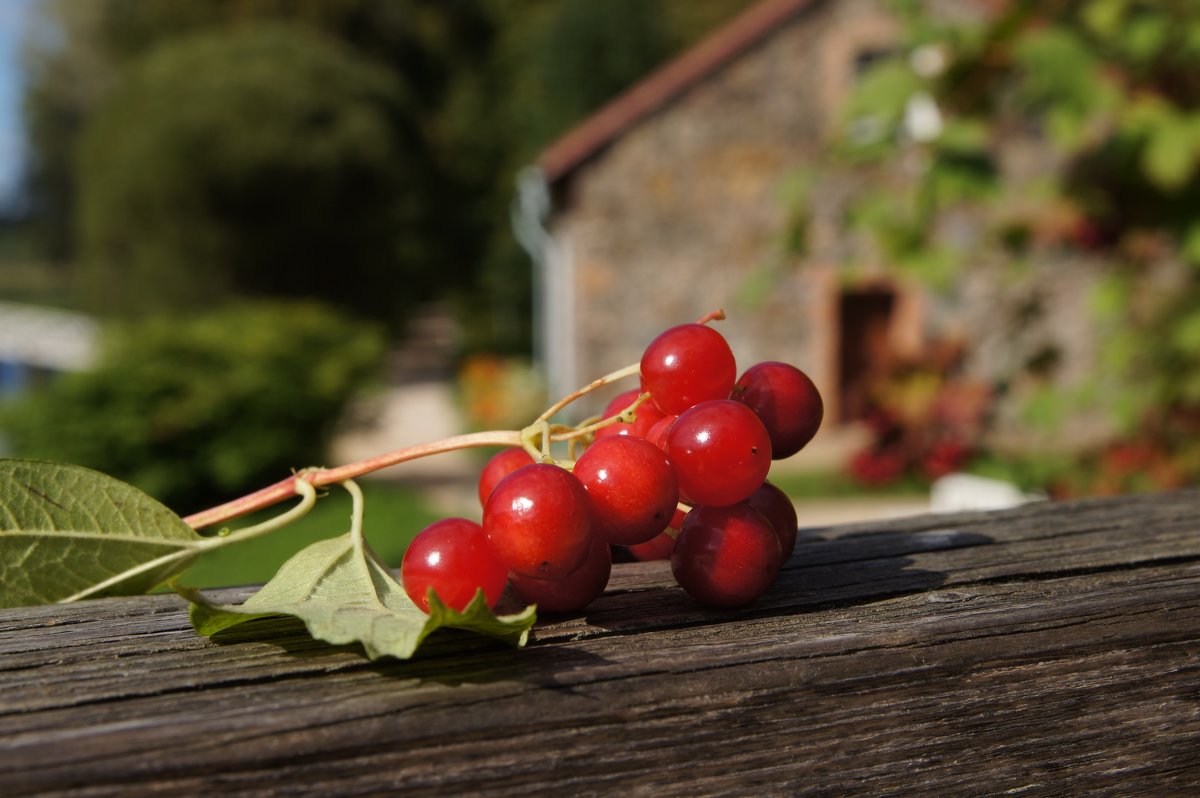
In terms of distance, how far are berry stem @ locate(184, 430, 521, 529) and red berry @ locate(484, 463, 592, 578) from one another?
6 centimetres

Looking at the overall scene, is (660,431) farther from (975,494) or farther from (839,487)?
(839,487)

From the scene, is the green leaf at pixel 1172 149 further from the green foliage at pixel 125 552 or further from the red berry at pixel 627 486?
the green foliage at pixel 125 552

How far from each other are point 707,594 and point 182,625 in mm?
460

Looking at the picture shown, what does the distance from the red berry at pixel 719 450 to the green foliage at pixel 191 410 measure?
9.73m

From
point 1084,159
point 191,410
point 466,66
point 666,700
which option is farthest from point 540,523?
point 466,66

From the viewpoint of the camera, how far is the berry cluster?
940 mm

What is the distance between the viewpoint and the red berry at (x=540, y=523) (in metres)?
0.93

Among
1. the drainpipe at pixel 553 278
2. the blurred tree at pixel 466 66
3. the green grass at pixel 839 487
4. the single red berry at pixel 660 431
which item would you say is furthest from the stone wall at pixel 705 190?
the single red berry at pixel 660 431

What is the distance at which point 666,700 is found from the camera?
2.63 feet

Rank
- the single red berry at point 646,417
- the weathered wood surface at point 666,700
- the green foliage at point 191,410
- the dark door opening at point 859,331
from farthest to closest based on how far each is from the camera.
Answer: the dark door opening at point 859,331 → the green foliage at point 191,410 → the single red berry at point 646,417 → the weathered wood surface at point 666,700

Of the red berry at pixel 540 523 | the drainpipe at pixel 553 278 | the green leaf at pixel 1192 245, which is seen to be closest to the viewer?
the red berry at pixel 540 523

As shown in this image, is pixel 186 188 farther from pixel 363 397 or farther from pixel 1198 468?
pixel 1198 468

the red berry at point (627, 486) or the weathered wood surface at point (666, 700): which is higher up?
the red berry at point (627, 486)

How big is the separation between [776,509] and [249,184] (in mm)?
20689
